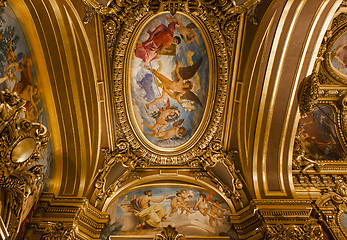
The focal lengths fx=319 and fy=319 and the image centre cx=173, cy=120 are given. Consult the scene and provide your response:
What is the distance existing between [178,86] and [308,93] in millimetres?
3272

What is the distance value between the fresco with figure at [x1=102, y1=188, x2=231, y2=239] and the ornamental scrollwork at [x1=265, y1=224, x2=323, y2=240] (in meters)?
1.10

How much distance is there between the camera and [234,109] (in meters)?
8.58

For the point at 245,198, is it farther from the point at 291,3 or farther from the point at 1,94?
the point at 1,94

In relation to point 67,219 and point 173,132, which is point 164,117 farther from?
point 67,219

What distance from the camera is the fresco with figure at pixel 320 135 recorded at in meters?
9.20

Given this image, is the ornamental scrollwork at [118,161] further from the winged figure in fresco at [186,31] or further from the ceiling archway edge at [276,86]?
the winged figure in fresco at [186,31]

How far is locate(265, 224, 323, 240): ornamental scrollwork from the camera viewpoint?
22.1 ft

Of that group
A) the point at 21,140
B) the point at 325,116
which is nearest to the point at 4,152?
the point at 21,140

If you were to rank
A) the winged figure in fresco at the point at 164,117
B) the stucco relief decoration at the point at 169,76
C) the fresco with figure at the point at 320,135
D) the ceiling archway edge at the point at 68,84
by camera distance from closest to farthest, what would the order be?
the ceiling archway edge at the point at 68,84 → the stucco relief decoration at the point at 169,76 → the winged figure in fresco at the point at 164,117 → the fresco with figure at the point at 320,135

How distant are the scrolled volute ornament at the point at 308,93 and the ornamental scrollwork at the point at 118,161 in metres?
4.36

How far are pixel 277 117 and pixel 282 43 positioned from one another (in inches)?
75.9

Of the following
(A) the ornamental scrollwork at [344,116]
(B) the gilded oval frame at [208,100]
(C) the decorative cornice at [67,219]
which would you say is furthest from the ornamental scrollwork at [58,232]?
(A) the ornamental scrollwork at [344,116]

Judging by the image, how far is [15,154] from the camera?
221 inches

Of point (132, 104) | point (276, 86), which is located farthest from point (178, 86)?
point (276, 86)
